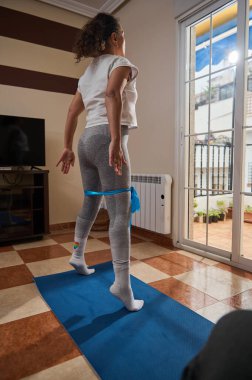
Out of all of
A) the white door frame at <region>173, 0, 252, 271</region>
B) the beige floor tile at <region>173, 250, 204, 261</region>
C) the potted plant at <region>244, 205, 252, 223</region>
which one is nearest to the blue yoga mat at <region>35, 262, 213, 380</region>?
the beige floor tile at <region>173, 250, 204, 261</region>

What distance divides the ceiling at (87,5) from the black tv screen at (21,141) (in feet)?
4.50

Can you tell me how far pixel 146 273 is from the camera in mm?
1894

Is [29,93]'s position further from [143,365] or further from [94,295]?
[143,365]

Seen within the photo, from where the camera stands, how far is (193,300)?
150cm

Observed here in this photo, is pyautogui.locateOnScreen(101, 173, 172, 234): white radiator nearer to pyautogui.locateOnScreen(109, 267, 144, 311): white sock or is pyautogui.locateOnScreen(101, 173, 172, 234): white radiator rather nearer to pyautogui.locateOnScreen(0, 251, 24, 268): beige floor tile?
pyautogui.locateOnScreen(0, 251, 24, 268): beige floor tile

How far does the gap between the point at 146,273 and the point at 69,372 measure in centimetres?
98

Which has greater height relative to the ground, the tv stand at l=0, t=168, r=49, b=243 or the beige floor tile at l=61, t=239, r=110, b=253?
the tv stand at l=0, t=168, r=49, b=243

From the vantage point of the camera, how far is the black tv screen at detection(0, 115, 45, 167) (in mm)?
2623

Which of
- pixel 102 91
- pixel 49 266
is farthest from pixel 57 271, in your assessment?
pixel 102 91

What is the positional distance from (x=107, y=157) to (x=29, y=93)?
6.89 feet

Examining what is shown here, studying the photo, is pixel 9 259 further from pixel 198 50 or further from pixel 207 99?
pixel 198 50

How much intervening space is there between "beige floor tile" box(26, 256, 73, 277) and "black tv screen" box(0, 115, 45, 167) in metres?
1.07

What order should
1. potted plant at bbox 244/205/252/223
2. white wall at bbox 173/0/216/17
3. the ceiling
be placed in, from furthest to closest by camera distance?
potted plant at bbox 244/205/252/223
the ceiling
white wall at bbox 173/0/216/17

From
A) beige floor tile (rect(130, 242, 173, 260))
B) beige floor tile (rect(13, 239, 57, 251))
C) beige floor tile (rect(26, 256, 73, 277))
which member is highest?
beige floor tile (rect(130, 242, 173, 260))
